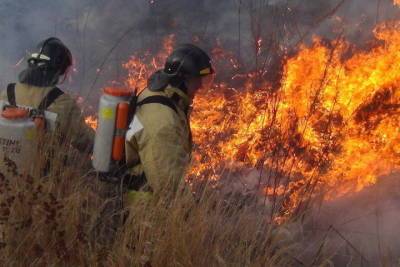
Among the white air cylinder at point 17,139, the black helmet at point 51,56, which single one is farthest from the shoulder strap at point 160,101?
the black helmet at point 51,56

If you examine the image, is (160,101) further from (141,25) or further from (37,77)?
(141,25)

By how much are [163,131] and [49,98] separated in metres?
1.38

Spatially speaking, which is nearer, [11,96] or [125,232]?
[125,232]

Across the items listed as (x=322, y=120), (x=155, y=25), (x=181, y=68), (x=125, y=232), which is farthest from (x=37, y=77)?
(x=155, y=25)

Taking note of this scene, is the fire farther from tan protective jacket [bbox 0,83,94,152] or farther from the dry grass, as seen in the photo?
the dry grass

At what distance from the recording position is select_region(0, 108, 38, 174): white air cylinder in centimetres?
321

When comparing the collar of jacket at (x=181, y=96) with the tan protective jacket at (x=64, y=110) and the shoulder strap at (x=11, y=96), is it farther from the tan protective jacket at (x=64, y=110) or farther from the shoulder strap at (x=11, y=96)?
the shoulder strap at (x=11, y=96)

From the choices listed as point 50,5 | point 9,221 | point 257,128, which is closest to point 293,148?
point 257,128

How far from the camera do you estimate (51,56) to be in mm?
4094

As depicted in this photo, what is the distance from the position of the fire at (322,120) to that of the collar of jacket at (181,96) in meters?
1.77

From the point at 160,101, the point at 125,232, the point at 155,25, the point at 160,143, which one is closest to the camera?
the point at 125,232

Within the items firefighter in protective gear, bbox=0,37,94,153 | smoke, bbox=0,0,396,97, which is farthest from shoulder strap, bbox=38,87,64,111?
smoke, bbox=0,0,396,97

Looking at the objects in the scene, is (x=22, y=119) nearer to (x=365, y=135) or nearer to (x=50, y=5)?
(x=365, y=135)

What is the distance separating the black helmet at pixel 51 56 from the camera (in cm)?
404
